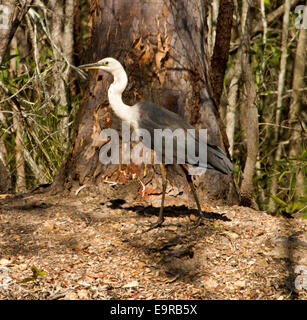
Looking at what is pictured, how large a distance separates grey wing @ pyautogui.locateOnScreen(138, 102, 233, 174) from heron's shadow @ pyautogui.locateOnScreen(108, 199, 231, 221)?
1.70 ft

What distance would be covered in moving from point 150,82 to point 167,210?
Answer: 4.35ft

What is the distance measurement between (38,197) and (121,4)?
7.22 feet

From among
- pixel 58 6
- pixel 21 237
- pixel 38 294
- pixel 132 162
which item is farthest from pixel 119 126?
pixel 58 6

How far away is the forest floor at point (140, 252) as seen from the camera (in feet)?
12.3

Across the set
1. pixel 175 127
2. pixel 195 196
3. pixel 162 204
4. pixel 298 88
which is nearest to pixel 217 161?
pixel 195 196

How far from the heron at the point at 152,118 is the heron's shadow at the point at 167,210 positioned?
0.19m

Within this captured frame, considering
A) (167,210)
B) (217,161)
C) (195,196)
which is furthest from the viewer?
(167,210)

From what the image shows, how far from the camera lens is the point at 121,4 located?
5102 mm

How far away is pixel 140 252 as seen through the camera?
4164 mm

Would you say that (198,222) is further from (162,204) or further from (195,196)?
(162,204)

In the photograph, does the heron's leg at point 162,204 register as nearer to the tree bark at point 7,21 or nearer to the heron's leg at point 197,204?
the heron's leg at point 197,204

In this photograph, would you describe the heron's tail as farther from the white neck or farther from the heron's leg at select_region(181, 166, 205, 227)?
the white neck

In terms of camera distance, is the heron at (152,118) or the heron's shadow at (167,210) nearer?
the heron at (152,118)

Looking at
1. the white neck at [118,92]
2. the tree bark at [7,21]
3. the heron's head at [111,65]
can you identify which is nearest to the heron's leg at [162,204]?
the white neck at [118,92]
